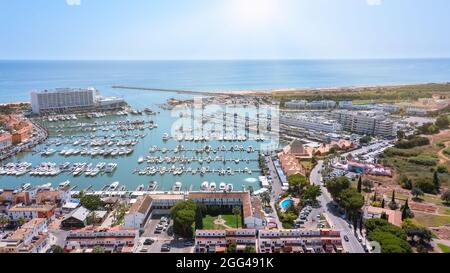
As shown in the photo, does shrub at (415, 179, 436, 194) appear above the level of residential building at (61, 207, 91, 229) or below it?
above

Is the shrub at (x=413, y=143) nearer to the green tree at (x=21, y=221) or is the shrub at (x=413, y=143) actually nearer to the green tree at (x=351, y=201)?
the green tree at (x=351, y=201)

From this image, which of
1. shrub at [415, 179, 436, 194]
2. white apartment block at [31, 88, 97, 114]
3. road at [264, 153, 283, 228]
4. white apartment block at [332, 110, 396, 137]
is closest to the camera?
road at [264, 153, 283, 228]

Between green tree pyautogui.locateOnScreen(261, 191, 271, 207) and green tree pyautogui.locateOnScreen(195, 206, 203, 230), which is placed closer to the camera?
green tree pyautogui.locateOnScreen(195, 206, 203, 230)

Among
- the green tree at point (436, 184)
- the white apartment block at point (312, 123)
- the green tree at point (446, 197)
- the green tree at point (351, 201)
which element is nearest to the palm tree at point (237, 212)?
the green tree at point (351, 201)

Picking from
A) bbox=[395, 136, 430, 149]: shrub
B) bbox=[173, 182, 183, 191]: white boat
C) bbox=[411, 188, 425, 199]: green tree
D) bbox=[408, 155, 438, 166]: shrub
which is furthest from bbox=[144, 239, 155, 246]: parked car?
bbox=[395, 136, 430, 149]: shrub

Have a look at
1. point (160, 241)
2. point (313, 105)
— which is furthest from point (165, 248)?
point (313, 105)

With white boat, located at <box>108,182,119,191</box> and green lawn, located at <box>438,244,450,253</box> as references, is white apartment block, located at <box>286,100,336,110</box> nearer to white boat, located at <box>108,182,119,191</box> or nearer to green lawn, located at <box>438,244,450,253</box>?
white boat, located at <box>108,182,119,191</box>

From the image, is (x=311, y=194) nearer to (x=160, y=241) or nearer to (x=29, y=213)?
(x=160, y=241)

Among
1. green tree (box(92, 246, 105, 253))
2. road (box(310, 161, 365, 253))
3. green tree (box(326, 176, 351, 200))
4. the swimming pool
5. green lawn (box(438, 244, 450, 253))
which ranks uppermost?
green tree (box(326, 176, 351, 200))
